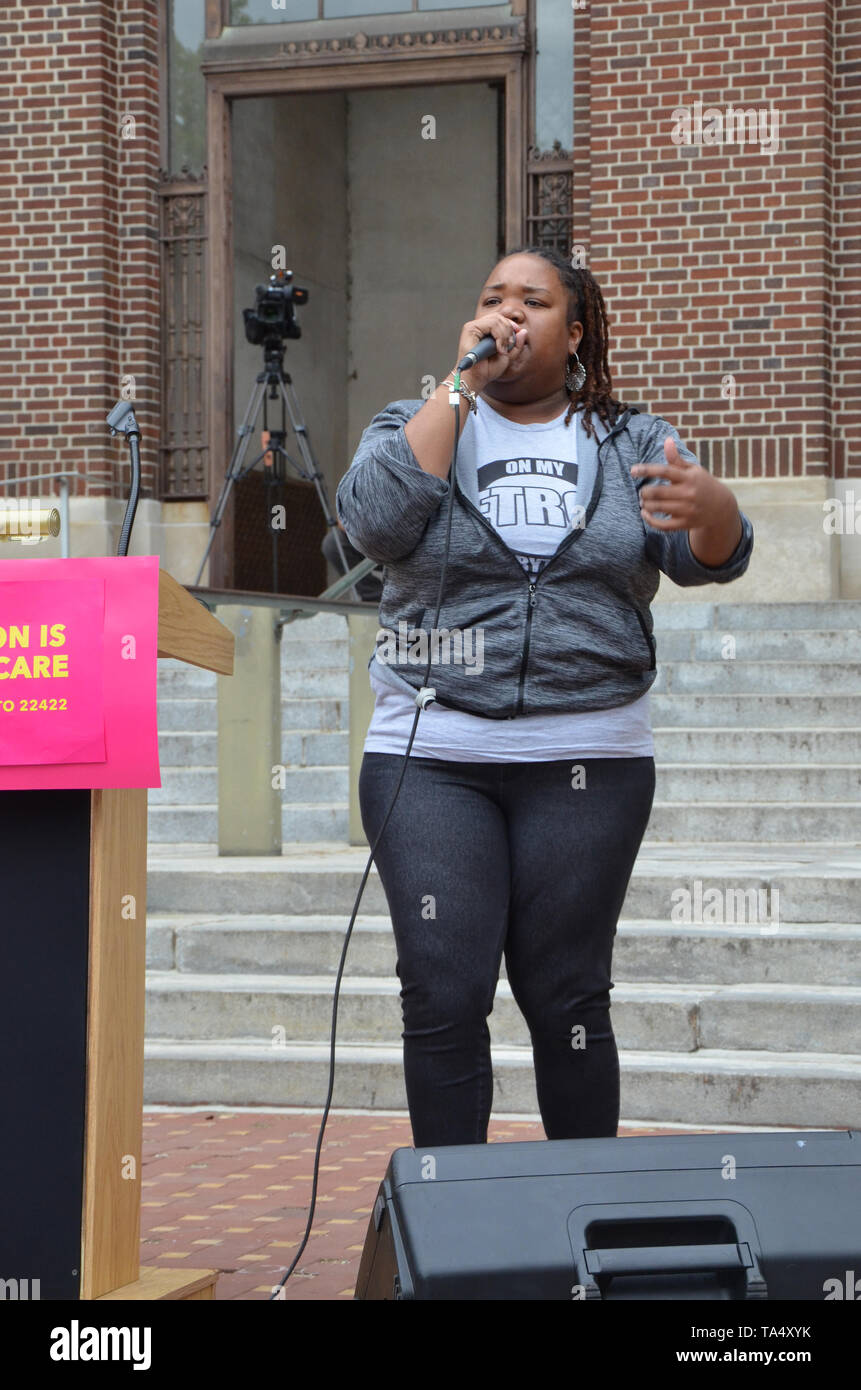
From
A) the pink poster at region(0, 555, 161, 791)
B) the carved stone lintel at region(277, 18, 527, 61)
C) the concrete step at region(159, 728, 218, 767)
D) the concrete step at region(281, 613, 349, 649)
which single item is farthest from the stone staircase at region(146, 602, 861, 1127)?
the carved stone lintel at region(277, 18, 527, 61)

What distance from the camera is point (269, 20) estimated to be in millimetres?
11812

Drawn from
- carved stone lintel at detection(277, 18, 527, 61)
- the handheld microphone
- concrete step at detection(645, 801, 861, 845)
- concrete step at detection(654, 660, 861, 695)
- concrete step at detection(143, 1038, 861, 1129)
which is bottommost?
concrete step at detection(143, 1038, 861, 1129)

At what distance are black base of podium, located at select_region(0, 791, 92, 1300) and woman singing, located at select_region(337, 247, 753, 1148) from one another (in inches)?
19.6

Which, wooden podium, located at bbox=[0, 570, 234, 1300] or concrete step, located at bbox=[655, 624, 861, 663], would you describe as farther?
concrete step, located at bbox=[655, 624, 861, 663]

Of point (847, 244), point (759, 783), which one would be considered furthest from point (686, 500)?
point (847, 244)

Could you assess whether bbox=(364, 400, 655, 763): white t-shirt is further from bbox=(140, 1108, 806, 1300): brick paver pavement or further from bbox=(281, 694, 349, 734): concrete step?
bbox=(281, 694, 349, 734): concrete step

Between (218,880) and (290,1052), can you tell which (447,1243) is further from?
(218,880)

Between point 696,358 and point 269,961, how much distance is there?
5.75m

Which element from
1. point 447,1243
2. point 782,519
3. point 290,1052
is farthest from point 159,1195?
point 782,519

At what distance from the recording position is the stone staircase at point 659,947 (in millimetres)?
4898

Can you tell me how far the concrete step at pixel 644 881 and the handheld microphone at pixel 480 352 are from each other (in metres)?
3.01

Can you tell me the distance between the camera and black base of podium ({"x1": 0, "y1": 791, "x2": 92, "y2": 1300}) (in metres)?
2.74

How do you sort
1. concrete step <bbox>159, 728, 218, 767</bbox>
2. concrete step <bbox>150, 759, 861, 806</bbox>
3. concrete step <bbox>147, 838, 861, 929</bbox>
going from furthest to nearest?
1. concrete step <bbox>159, 728, 218, 767</bbox>
2. concrete step <bbox>150, 759, 861, 806</bbox>
3. concrete step <bbox>147, 838, 861, 929</bbox>

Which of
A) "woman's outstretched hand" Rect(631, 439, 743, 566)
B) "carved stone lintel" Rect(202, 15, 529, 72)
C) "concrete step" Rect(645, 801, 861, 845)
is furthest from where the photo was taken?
"carved stone lintel" Rect(202, 15, 529, 72)
